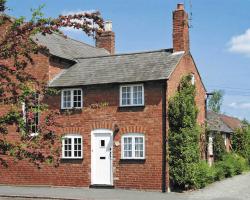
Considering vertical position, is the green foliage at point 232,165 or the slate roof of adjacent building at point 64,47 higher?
the slate roof of adjacent building at point 64,47

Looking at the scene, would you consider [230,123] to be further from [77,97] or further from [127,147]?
[127,147]

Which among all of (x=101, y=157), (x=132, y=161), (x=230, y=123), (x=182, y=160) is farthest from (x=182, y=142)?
(x=230, y=123)

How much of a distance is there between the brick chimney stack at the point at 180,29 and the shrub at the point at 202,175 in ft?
19.7

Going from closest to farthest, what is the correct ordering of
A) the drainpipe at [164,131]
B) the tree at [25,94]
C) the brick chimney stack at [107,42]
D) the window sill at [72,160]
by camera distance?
the tree at [25,94]
the drainpipe at [164,131]
the window sill at [72,160]
the brick chimney stack at [107,42]

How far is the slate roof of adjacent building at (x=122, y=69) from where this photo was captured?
22.0 m

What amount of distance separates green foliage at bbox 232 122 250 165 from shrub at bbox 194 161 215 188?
47.6 ft

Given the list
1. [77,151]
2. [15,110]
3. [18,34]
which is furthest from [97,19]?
[77,151]

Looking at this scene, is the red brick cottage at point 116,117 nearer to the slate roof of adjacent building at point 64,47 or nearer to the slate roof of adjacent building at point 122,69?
the slate roof of adjacent building at point 122,69

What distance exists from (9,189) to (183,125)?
8.78 m

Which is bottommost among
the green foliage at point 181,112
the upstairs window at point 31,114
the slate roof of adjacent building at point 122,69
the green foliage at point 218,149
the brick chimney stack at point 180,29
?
the green foliage at point 218,149

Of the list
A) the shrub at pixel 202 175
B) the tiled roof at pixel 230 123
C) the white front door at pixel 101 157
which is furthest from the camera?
the tiled roof at pixel 230 123

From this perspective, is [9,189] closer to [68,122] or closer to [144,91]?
[68,122]

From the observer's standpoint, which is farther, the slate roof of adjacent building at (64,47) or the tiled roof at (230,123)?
the tiled roof at (230,123)

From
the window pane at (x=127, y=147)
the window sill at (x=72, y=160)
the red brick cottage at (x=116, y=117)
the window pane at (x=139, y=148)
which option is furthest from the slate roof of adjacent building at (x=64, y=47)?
the window pane at (x=139, y=148)
